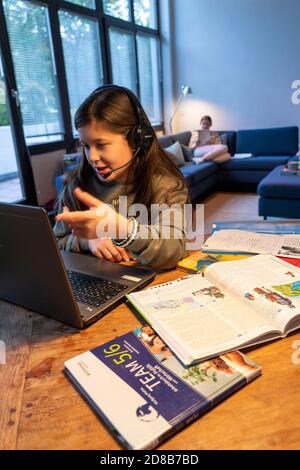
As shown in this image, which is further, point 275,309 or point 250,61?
point 250,61

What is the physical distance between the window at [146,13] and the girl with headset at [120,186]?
469 centimetres

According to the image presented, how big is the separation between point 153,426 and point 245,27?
573cm

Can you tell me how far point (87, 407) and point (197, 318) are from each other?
10.0 inches

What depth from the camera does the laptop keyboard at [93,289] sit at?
2.55ft

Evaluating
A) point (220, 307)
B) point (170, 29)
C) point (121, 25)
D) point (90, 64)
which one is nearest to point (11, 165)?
point (90, 64)

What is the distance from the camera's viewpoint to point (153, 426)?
0.45 metres

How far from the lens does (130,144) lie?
107cm

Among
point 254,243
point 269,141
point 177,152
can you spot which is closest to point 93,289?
point 254,243

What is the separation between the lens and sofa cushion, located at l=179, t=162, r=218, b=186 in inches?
150

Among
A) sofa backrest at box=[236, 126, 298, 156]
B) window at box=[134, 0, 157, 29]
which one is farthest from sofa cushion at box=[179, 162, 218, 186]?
window at box=[134, 0, 157, 29]

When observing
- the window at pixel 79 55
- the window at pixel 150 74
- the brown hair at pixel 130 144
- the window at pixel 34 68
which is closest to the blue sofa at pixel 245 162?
the window at pixel 150 74

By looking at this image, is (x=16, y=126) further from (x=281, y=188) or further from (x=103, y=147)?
(x=103, y=147)

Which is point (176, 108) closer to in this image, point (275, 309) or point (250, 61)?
point (250, 61)

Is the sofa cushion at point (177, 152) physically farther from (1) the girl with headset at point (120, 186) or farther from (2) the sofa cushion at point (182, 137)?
(1) the girl with headset at point (120, 186)
